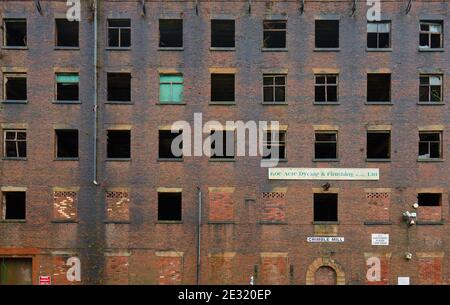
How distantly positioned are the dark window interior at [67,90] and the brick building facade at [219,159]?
74 millimetres

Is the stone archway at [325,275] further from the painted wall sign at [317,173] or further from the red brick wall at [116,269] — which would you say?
the red brick wall at [116,269]

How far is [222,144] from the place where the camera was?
849 inches

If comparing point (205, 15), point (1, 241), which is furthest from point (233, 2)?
point (1, 241)

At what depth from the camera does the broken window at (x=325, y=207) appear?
21.5m

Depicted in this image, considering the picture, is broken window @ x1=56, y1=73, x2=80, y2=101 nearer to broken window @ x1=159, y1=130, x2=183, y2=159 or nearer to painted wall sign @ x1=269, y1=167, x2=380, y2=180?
broken window @ x1=159, y1=130, x2=183, y2=159

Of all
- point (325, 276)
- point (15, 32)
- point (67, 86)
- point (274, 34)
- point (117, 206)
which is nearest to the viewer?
point (325, 276)

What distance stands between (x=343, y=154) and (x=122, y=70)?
12165 mm

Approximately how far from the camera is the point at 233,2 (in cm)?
2197

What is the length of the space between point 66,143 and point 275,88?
1120cm

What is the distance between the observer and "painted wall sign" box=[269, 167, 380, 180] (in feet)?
70.0

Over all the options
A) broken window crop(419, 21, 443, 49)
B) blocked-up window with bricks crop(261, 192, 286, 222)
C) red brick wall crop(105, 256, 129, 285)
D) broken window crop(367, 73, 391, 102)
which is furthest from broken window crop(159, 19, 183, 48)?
broken window crop(419, 21, 443, 49)

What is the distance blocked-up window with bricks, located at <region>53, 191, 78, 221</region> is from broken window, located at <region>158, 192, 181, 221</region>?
169 inches

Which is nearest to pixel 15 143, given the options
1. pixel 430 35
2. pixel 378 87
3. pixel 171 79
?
pixel 171 79

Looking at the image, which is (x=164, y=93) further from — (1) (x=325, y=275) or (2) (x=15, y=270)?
(1) (x=325, y=275)
